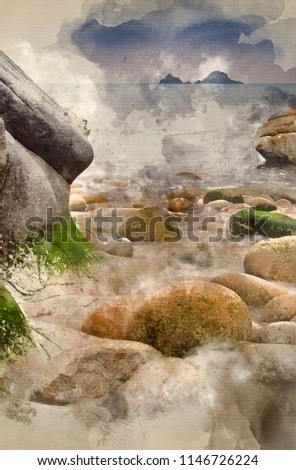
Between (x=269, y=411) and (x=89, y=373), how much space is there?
95cm

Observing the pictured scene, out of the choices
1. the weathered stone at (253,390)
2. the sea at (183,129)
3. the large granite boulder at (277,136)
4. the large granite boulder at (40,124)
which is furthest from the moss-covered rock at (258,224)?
the large granite boulder at (40,124)

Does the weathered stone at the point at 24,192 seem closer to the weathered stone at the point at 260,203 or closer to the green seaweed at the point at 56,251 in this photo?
the green seaweed at the point at 56,251

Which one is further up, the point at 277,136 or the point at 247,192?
the point at 277,136

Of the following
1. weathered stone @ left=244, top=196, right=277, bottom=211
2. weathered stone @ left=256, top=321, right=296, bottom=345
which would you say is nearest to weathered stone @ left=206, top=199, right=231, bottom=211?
weathered stone @ left=244, top=196, right=277, bottom=211

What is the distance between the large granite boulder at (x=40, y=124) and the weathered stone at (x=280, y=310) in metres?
1.29

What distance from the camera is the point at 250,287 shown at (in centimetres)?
338

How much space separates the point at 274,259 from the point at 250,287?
0.21 m

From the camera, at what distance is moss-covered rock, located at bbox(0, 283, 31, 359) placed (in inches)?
126

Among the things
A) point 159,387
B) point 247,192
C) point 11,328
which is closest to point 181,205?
point 247,192

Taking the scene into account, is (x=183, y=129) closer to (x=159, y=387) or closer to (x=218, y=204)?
(x=218, y=204)

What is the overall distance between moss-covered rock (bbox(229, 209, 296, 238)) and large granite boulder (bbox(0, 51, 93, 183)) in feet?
2.97

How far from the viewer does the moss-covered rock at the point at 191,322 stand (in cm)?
322
